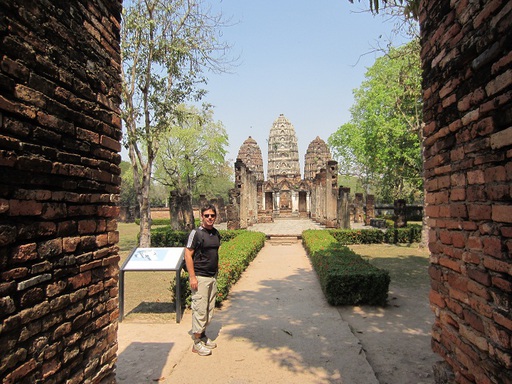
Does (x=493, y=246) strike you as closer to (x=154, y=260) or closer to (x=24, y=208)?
(x=24, y=208)

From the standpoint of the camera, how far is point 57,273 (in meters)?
2.17

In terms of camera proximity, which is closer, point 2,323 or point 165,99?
point 2,323

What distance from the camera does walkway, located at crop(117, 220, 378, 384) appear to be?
3832 mm

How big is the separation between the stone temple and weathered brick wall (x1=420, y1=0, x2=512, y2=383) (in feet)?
59.4

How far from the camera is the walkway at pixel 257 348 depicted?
383 cm

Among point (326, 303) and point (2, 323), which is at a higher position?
point (2, 323)

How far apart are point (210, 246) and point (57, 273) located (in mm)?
2554

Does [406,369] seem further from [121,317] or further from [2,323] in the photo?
[121,317]

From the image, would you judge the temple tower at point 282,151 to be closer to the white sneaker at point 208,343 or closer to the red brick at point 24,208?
the white sneaker at point 208,343

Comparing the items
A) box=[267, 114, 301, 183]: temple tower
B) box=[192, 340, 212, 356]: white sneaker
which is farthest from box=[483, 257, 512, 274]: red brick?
box=[267, 114, 301, 183]: temple tower

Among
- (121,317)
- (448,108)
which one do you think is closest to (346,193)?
(121,317)

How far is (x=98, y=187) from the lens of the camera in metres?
2.65

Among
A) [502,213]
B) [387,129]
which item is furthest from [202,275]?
[387,129]

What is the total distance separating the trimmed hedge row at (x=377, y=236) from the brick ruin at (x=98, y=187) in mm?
14733
